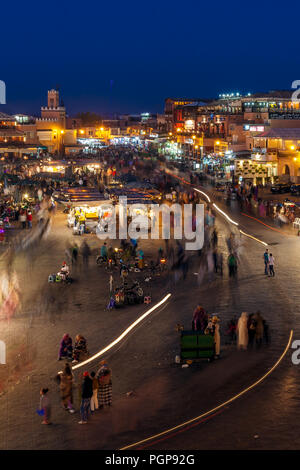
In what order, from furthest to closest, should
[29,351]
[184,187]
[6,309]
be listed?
1. [184,187]
2. [6,309]
3. [29,351]

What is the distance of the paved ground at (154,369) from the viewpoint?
9148 millimetres

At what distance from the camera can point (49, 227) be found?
31.2 metres

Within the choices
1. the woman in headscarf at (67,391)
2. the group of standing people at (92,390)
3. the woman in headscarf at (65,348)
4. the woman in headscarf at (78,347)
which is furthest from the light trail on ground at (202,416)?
the woman in headscarf at (65,348)

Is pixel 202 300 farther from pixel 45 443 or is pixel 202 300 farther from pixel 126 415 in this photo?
pixel 45 443

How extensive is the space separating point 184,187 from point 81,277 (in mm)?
25010

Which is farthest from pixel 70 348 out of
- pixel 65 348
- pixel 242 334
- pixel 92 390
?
pixel 242 334

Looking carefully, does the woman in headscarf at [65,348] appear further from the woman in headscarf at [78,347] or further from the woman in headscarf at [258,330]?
the woman in headscarf at [258,330]

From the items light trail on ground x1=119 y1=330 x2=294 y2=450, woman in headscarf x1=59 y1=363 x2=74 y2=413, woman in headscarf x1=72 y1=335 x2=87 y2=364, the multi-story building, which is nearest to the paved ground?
light trail on ground x1=119 y1=330 x2=294 y2=450

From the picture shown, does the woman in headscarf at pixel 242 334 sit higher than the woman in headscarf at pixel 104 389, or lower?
higher

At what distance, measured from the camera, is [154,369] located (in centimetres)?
1197

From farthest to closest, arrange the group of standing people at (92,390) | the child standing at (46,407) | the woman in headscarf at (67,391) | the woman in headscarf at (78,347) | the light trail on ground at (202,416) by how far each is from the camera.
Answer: the woman in headscarf at (78,347) → the woman in headscarf at (67,391) → the group of standing people at (92,390) → the child standing at (46,407) → the light trail on ground at (202,416)
